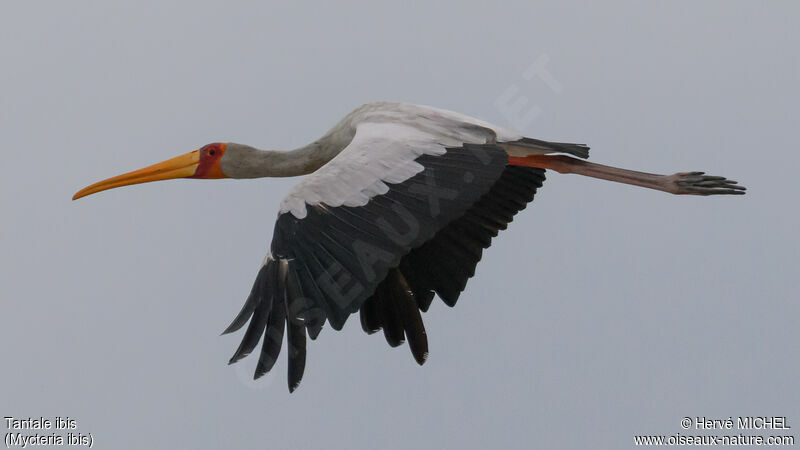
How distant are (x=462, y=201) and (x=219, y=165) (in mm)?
2244

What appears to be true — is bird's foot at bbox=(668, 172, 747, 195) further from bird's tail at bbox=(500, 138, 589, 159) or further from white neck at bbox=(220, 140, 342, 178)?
white neck at bbox=(220, 140, 342, 178)

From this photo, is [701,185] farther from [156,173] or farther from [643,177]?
[156,173]

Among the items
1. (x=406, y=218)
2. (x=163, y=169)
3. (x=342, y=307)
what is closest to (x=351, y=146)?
(x=406, y=218)

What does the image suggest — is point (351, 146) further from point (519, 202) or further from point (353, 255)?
point (519, 202)

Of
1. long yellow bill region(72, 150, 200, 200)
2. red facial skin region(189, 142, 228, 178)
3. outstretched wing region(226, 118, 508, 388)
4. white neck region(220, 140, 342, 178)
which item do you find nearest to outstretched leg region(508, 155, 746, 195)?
outstretched wing region(226, 118, 508, 388)

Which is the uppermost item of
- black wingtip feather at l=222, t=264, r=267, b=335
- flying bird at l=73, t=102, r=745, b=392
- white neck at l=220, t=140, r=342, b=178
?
white neck at l=220, t=140, r=342, b=178

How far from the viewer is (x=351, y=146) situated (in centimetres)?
698

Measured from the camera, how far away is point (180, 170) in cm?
818

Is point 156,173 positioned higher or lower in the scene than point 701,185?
higher

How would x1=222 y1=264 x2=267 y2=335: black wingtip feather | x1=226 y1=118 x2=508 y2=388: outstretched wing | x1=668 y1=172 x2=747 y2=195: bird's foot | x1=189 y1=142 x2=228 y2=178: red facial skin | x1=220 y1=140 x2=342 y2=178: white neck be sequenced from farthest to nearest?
x1=189 y1=142 x2=228 y2=178: red facial skin < x1=220 y1=140 x2=342 y2=178: white neck < x1=668 y1=172 x2=747 y2=195: bird's foot < x1=222 y1=264 x2=267 y2=335: black wingtip feather < x1=226 y1=118 x2=508 y2=388: outstretched wing

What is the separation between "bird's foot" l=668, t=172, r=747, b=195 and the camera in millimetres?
7440

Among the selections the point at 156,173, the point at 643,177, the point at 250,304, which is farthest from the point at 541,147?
the point at 156,173

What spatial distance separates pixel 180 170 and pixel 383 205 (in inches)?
87.9

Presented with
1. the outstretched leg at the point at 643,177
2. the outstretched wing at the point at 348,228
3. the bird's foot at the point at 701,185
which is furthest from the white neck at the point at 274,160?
the bird's foot at the point at 701,185
